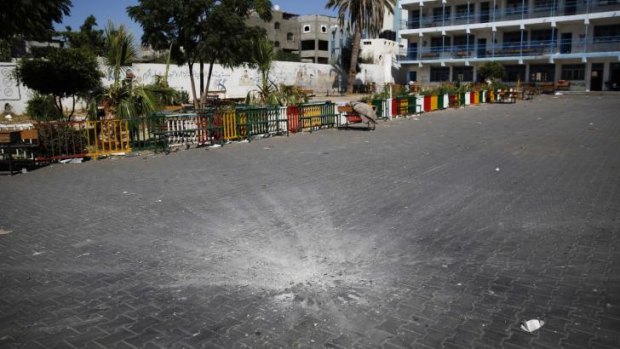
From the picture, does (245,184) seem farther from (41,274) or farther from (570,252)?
(570,252)

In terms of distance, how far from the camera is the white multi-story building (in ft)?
155

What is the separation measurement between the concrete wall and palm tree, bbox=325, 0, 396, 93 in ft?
10.8

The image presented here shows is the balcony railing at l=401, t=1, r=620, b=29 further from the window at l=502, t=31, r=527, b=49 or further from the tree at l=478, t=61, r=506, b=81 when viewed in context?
the tree at l=478, t=61, r=506, b=81

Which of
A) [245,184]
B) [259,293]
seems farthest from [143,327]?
[245,184]

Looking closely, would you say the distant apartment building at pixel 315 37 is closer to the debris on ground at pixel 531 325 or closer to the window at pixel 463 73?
the window at pixel 463 73

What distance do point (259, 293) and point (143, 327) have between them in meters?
1.04

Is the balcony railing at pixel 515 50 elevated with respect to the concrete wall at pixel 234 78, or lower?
elevated

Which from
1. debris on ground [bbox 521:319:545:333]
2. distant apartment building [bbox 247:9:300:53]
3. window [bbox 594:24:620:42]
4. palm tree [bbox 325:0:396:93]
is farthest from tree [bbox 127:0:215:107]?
distant apartment building [bbox 247:9:300:53]

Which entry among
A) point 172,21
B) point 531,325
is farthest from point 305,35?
point 531,325

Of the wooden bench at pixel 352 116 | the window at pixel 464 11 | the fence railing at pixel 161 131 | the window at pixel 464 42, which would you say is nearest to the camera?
the fence railing at pixel 161 131

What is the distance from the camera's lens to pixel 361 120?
59.7 feet

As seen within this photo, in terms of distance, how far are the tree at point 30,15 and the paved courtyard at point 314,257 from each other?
10.3ft

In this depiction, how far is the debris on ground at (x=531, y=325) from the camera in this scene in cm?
372

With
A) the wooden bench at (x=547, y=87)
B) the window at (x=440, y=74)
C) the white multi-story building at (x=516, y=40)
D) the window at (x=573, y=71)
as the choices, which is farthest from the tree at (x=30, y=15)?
the window at (x=440, y=74)
